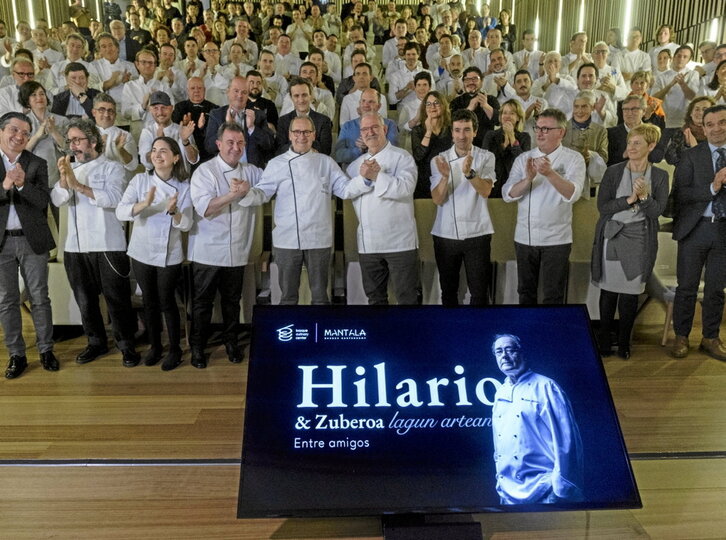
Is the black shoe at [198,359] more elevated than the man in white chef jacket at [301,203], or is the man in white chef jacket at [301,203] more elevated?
the man in white chef jacket at [301,203]

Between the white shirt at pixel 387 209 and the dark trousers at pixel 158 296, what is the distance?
43.0 inches

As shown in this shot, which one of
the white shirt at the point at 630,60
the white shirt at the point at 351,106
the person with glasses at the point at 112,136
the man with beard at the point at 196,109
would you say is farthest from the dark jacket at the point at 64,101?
the white shirt at the point at 630,60

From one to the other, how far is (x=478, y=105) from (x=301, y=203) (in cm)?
232

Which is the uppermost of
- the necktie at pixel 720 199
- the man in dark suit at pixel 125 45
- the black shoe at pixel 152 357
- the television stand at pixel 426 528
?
the man in dark suit at pixel 125 45

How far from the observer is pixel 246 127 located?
4.27m

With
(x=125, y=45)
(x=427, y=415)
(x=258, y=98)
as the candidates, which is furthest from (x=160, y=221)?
(x=125, y=45)

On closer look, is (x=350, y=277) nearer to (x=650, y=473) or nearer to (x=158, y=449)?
(x=158, y=449)

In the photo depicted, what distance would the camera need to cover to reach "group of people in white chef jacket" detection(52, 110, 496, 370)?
11.0 feet

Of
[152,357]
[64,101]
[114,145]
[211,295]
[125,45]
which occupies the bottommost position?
[152,357]

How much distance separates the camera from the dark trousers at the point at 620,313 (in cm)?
361

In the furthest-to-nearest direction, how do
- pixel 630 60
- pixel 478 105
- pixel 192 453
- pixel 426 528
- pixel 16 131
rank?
pixel 630 60
pixel 478 105
pixel 16 131
pixel 192 453
pixel 426 528

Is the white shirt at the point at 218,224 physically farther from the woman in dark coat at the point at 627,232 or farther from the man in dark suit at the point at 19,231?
the woman in dark coat at the point at 627,232

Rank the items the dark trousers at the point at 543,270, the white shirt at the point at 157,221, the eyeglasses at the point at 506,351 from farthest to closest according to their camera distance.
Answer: the dark trousers at the point at 543,270 < the white shirt at the point at 157,221 < the eyeglasses at the point at 506,351

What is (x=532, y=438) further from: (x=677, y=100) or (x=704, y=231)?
(x=677, y=100)
